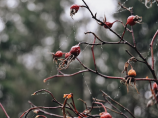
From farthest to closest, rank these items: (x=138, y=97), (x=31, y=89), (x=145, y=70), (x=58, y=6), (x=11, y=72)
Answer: (x=58, y=6) < (x=31, y=89) < (x=11, y=72) < (x=145, y=70) < (x=138, y=97)

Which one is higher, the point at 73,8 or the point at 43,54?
the point at 73,8

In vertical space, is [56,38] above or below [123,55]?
above

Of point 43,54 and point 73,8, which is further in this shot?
point 43,54

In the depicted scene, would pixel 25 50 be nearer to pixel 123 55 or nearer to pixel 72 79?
pixel 72 79

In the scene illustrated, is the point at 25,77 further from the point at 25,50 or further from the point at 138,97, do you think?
the point at 138,97

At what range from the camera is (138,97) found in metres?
3.92

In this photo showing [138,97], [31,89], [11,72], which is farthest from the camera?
[31,89]

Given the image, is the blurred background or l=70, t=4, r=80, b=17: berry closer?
l=70, t=4, r=80, b=17: berry

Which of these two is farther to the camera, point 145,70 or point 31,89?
point 31,89

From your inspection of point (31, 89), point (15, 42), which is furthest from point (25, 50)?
point (31, 89)

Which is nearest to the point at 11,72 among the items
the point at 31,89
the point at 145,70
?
the point at 31,89

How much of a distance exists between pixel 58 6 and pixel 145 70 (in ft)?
12.8

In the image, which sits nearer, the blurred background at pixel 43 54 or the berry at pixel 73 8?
the berry at pixel 73 8

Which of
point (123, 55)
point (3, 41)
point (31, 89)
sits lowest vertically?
point (31, 89)
